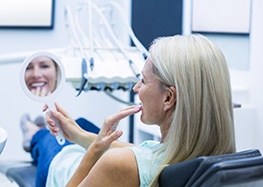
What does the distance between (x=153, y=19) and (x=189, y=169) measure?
248 cm

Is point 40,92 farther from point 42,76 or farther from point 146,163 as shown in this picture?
point 146,163

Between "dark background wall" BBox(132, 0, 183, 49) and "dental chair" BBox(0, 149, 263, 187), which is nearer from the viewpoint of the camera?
"dental chair" BBox(0, 149, 263, 187)

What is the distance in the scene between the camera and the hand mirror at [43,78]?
1.69m

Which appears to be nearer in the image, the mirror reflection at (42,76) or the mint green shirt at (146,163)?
the mint green shirt at (146,163)

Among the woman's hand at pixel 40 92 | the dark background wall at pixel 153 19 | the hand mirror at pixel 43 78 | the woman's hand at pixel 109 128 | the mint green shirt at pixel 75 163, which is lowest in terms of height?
the mint green shirt at pixel 75 163

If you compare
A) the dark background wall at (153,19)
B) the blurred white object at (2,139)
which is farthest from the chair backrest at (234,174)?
the dark background wall at (153,19)

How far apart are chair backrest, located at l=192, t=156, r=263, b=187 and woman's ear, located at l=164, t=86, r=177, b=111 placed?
26 centimetres

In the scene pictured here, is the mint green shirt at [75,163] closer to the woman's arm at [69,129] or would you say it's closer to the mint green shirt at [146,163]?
the mint green shirt at [146,163]

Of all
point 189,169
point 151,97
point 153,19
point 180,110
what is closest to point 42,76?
point 151,97

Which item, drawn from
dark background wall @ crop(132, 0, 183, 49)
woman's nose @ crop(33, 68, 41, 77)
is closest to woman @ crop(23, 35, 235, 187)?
woman's nose @ crop(33, 68, 41, 77)

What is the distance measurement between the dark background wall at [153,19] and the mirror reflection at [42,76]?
1.70 meters

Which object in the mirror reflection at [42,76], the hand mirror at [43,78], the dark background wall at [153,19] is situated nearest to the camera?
the hand mirror at [43,78]

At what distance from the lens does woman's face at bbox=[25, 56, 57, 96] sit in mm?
1802

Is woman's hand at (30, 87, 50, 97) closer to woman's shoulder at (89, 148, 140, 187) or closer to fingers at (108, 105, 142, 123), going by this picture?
fingers at (108, 105, 142, 123)
